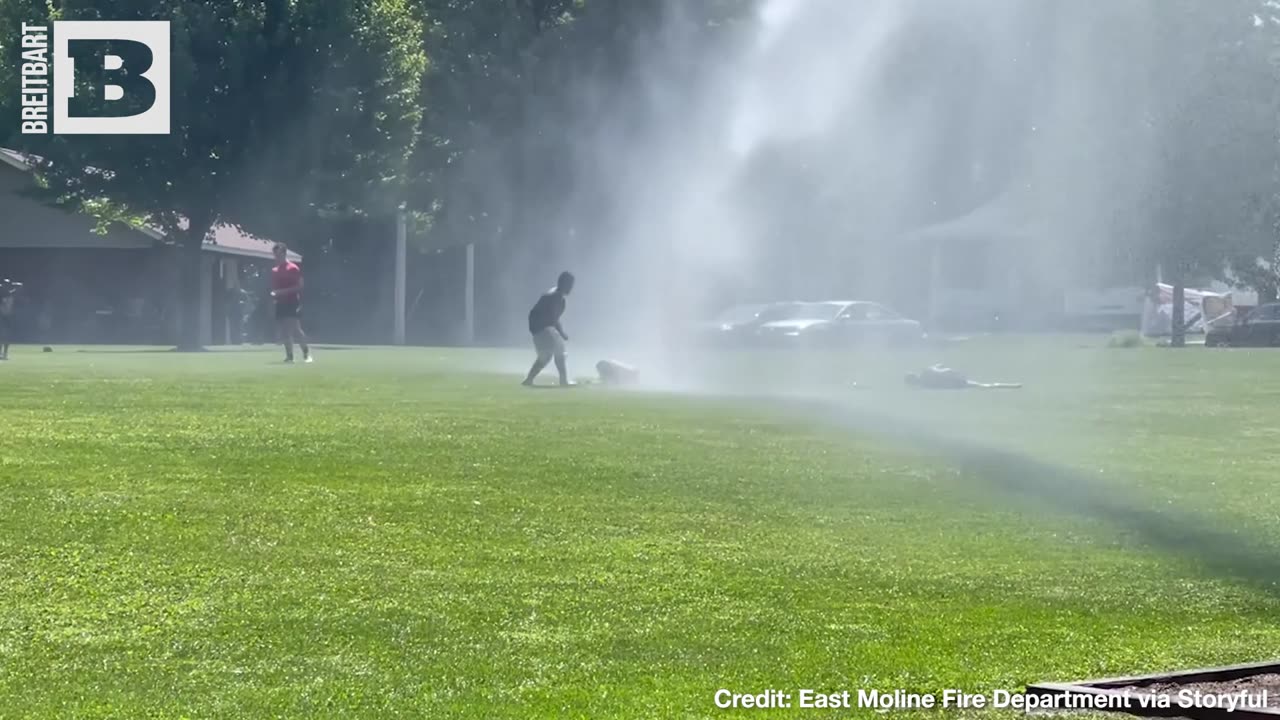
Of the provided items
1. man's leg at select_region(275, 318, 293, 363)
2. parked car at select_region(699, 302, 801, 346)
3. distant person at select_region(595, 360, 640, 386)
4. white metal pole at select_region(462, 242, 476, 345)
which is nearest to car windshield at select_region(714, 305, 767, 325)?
parked car at select_region(699, 302, 801, 346)

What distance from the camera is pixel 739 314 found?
56.0m

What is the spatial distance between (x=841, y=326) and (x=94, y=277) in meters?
21.6

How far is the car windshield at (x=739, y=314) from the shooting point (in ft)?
181

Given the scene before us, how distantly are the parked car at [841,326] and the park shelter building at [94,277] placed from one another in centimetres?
1513

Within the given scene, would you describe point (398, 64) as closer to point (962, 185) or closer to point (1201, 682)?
point (962, 185)

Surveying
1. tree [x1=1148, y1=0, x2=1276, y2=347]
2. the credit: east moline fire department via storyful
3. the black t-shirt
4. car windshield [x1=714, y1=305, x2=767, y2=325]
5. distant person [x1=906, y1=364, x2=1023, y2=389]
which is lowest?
the credit: east moline fire department via storyful

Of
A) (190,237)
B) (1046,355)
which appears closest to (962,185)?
(1046,355)

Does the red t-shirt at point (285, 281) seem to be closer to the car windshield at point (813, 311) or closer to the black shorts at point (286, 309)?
the black shorts at point (286, 309)

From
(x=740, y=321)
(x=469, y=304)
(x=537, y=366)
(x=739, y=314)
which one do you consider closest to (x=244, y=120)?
(x=740, y=321)

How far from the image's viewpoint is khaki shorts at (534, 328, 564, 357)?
94.8ft

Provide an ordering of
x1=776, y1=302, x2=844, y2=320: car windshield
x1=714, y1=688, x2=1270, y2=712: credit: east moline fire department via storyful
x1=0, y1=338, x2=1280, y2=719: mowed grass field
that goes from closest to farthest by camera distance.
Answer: x1=714, y1=688, x2=1270, y2=712: credit: east moline fire department via storyful, x1=0, y1=338, x2=1280, y2=719: mowed grass field, x1=776, y1=302, x2=844, y2=320: car windshield

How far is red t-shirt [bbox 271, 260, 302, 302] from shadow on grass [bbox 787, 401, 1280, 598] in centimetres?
1720

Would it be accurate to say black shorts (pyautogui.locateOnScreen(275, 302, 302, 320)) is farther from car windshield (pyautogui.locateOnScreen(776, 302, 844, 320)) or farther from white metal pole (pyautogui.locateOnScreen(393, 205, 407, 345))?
white metal pole (pyautogui.locateOnScreen(393, 205, 407, 345))

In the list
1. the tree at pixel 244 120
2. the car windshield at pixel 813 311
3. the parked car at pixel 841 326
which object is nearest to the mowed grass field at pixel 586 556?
the tree at pixel 244 120
